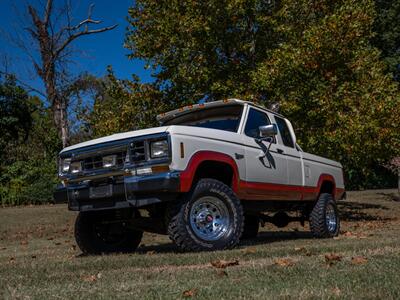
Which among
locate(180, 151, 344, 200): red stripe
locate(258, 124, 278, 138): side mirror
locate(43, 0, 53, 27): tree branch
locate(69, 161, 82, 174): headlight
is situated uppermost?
locate(43, 0, 53, 27): tree branch

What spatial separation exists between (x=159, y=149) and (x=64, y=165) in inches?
64.2

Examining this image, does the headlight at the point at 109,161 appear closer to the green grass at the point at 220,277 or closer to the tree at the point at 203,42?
the green grass at the point at 220,277

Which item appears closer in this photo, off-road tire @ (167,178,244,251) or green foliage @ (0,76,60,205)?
off-road tire @ (167,178,244,251)

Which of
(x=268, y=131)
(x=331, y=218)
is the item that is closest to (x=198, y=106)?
(x=268, y=131)

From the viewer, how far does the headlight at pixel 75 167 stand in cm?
712

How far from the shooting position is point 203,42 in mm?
15516

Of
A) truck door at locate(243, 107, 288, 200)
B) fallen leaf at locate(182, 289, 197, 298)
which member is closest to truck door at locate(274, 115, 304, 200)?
truck door at locate(243, 107, 288, 200)

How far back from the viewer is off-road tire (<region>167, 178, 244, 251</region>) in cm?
644

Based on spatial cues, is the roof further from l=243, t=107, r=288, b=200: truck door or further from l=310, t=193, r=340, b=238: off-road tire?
l=310, t=193, r=340, b=238: off-road tire

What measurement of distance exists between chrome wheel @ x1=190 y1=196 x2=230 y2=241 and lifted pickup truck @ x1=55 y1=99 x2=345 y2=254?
0.04 ft

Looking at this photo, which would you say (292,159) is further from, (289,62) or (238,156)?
(289,62)

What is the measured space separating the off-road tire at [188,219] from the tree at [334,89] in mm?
7583

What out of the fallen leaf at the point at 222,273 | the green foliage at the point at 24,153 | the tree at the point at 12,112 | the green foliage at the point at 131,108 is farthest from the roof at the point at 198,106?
the tree at the point at 12,112

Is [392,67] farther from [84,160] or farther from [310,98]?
[84,160]
